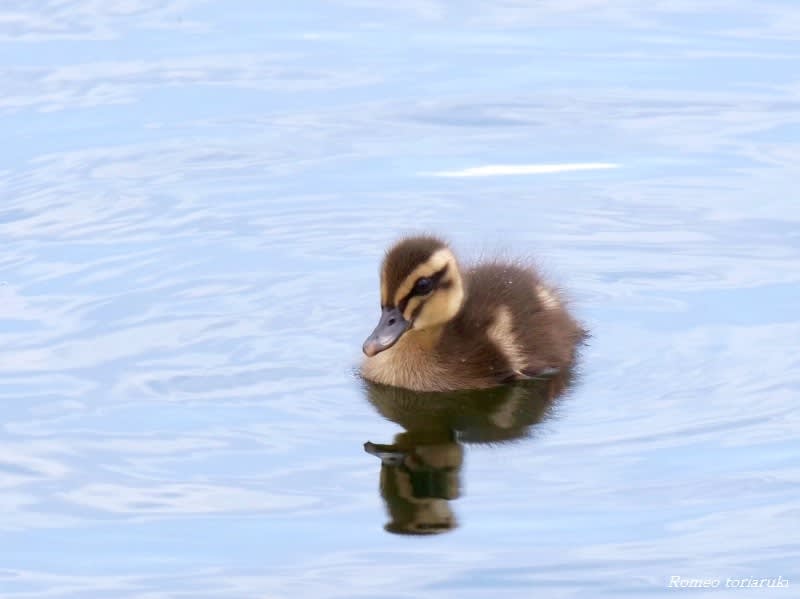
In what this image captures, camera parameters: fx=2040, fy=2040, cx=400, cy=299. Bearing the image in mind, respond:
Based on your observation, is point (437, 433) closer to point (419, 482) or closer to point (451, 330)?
point (419, 482)

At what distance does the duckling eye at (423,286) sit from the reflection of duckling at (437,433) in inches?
15.4

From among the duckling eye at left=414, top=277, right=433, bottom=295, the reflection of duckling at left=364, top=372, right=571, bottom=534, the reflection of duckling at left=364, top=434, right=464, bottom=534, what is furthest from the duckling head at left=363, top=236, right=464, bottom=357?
the reflection of duckling at left=364, top=434, right=464, bottom=534

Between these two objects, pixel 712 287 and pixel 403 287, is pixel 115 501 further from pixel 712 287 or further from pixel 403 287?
pixel 712 287

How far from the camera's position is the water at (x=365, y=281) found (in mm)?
6047

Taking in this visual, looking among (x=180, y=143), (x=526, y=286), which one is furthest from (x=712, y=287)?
(x=180, y=143)

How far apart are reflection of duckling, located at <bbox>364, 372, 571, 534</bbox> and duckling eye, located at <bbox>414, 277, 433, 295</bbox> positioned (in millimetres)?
390

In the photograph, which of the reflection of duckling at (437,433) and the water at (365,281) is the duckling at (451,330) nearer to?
the reflection of duckling at (437,433)

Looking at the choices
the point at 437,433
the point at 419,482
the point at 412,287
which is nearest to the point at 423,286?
the point at 412,287

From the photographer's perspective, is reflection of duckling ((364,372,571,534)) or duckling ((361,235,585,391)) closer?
reflection of duckling ((364,372,571,534))

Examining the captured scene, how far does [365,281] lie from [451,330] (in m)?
0.88

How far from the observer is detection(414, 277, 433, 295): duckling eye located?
7.38 m

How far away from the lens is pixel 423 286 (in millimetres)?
7406

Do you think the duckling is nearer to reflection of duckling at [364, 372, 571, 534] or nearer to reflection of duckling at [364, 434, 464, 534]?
reflection of duckling at [364, 372, 571, 534]

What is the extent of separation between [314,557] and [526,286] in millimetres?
2243
